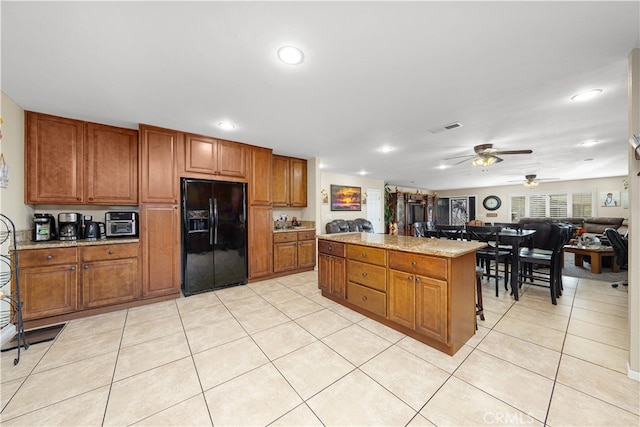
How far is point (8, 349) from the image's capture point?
6.84 feet

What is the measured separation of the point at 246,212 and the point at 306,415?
3113 mm

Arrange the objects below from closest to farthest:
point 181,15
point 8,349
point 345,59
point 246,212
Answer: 1. point 181,15
2. point 345,59
3. point 8,349
4. point 246,212

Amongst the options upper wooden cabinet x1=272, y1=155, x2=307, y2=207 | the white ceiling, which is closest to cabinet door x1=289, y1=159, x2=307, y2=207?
upper wooden cabinet x1=272, y1=155, x2=307, y2=207

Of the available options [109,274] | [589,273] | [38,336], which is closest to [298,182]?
[109,274]

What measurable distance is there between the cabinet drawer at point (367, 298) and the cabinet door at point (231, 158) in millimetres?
2598

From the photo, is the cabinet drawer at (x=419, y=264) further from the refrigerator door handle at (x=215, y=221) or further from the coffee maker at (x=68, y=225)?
the coffee maker at (x=68, y=225)

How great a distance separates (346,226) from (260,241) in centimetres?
302

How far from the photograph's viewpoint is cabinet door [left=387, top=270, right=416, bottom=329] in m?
2.21

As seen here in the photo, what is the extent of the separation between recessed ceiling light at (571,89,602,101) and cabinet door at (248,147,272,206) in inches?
160

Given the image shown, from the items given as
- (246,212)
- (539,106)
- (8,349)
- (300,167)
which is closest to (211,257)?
(246,212)

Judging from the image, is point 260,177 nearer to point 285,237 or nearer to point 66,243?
point 285,237

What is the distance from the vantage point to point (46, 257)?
253cm

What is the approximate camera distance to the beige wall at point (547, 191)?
7.49m

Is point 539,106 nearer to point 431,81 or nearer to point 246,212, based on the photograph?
point 431,81
